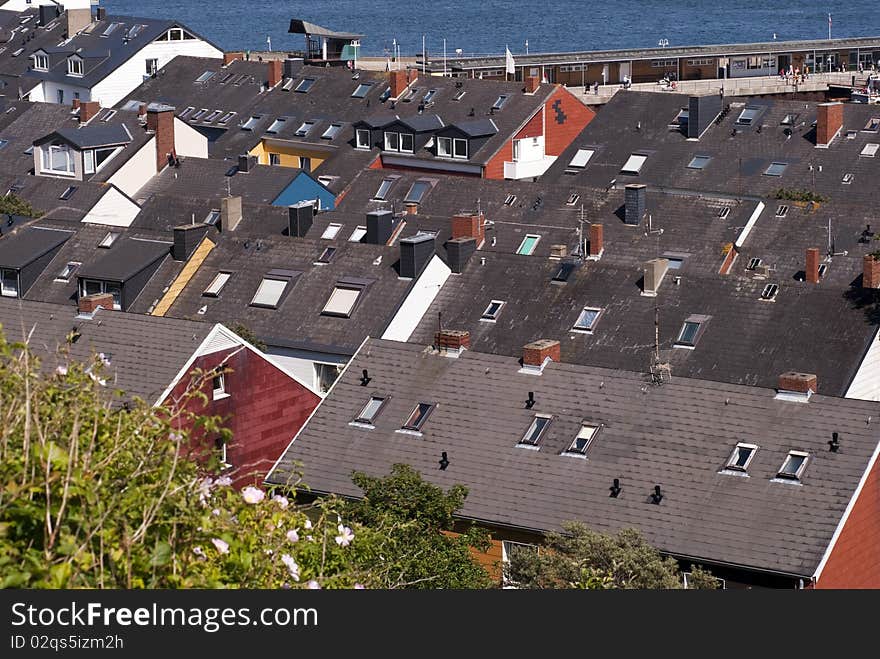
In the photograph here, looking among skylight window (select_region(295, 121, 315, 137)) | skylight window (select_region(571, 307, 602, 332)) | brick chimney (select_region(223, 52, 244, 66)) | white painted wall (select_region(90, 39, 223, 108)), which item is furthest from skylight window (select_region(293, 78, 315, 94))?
skylight window (select_region(571, 307, 602, 332))

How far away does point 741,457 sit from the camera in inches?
1262

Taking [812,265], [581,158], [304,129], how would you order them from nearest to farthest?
[812,265] → [581,158] → [304,129]

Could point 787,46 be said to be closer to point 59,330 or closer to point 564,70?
point 564,70

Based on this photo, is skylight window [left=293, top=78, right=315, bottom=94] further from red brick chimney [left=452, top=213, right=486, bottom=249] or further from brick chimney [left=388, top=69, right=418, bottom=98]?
red brick chimney [left=452, top=213, right=486, bottom=249]

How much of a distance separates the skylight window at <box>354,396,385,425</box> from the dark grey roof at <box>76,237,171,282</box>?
50.6ft

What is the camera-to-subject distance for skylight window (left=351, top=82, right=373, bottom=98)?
3403 inches

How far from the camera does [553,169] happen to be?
76312 millimetres

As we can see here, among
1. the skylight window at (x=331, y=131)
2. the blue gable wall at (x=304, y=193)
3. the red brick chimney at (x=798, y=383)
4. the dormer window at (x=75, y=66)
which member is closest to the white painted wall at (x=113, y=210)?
the blue gable wall at (x=304, y=193)

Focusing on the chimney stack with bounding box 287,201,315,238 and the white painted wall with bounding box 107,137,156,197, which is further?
the white painted wall with bounding box 107,137,156,197

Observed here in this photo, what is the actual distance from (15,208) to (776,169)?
28.7 metres

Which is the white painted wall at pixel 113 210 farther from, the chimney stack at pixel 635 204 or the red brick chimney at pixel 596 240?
the red brick chimney at pixel 596 240

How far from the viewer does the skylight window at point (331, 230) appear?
5809 centimetres

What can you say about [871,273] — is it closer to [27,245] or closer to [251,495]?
[27,245]

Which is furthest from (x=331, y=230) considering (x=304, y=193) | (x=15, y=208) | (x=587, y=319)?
(x=587, y=319)
